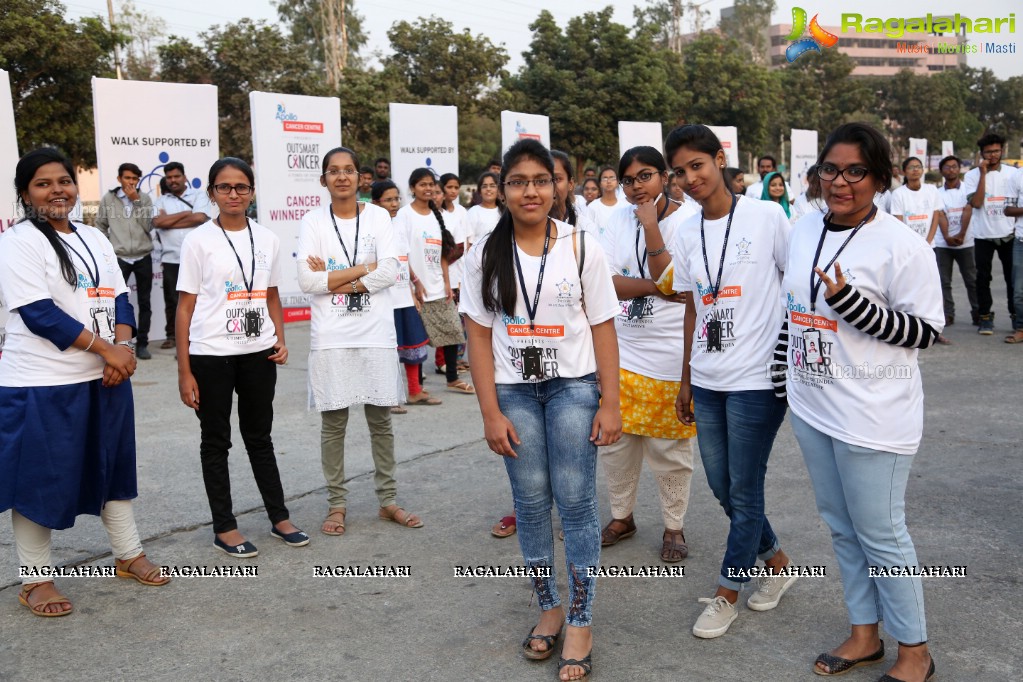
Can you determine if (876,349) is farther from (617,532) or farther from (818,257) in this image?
(617,532)

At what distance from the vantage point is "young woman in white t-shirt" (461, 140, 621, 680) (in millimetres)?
3312

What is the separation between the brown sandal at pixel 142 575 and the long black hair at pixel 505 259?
2.15 m

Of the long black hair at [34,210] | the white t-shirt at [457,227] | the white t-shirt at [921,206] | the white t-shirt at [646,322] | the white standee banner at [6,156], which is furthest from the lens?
the white t-shirt at [921,206]

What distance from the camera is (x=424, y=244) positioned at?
810 cm

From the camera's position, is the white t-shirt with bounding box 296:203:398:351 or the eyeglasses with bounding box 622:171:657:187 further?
the white t-shirt with bounding box 296:203:398:351

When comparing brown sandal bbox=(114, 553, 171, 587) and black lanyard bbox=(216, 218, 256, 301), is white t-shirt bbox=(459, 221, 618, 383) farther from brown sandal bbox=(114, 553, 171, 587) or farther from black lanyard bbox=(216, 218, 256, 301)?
brown sandal bbox=(114, 553, 171, 587)

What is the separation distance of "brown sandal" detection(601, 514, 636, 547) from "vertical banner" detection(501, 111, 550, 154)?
361 inches

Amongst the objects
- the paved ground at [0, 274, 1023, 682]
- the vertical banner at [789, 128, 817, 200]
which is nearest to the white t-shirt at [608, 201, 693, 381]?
the paved ground at [0, 274, 1023, 682]

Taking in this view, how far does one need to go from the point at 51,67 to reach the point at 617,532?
75.2 feet

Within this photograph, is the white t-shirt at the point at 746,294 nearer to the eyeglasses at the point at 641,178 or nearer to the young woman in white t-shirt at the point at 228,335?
the eyeglasses at the point at 641,178

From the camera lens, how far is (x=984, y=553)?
14.1ft

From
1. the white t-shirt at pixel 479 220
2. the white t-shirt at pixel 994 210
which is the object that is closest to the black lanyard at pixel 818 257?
the white t-shirt at pixel 479 220

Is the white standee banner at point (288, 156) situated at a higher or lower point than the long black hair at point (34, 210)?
higher

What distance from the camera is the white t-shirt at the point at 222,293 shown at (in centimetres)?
449
